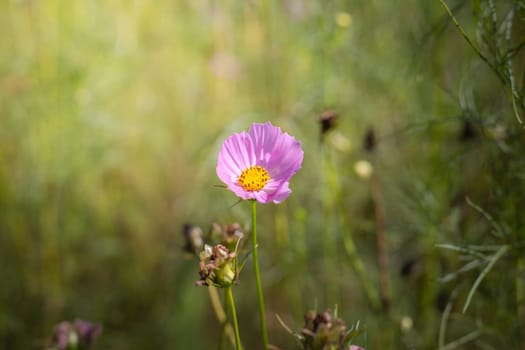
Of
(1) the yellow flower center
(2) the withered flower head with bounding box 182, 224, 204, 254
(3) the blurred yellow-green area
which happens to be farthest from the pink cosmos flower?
(3) the blurred yellow-green area

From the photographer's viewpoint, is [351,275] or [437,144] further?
[351,275]

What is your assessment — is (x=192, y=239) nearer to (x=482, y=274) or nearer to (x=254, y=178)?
(x=254, y=178)

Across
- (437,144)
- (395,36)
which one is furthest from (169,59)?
(437,144)

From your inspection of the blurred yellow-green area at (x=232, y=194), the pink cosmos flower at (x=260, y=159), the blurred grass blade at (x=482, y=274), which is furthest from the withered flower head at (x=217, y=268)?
the blurred yellow-green area at (x=232, y=194)

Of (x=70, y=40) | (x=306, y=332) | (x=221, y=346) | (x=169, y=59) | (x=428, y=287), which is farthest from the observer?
(x=169, y=59)

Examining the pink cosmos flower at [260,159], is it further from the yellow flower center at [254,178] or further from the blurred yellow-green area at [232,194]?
the blurred yellow-green area at [232,194]

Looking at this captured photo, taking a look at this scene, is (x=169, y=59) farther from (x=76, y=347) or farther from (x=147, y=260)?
(x=76, y=347)

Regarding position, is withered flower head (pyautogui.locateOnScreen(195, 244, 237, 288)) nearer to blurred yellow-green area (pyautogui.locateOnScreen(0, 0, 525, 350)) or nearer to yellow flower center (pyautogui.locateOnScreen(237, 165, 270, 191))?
yellow flower center (pyautogui.locateOnScreen(237, 165, 270, 191))
